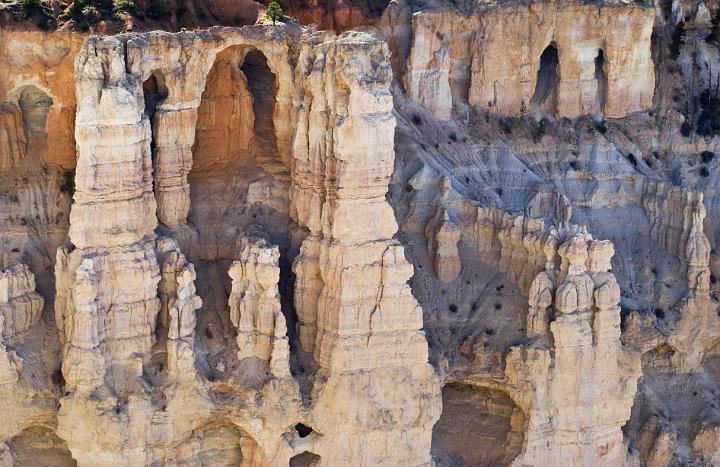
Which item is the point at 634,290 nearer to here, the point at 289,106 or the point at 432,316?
the point at 432,316

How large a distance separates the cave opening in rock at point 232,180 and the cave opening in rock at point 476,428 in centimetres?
618

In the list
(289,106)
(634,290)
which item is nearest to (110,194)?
(289,106)

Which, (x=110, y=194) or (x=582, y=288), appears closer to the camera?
(x=110, y=194)

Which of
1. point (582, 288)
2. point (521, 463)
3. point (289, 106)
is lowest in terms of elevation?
point (521, 463)

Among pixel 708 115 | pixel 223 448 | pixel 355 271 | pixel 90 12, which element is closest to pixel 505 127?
pixel 708 115

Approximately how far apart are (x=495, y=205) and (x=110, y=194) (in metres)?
13.9

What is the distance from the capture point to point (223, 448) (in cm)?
6450

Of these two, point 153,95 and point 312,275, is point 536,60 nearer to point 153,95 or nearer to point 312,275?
point 312,275

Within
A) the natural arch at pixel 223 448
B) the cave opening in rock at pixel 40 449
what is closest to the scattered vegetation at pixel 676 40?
the natural arch at pixel 223 448

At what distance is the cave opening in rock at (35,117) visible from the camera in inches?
2557

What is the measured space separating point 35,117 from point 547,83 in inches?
763

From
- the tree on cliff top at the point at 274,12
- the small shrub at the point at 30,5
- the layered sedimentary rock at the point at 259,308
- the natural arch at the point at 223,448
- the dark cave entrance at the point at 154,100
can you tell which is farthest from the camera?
the tree on cliff top at the point at 274,12

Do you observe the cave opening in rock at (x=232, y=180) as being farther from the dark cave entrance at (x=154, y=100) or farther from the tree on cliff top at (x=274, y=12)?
the dark cave entrance at (x=154, y=100)

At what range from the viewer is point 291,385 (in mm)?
62938
